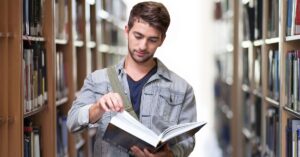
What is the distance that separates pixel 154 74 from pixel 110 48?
4573mm

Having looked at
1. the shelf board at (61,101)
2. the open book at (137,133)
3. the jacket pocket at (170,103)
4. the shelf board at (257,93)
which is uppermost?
the jacket pocket at (170,103)

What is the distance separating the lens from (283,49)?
3098mm

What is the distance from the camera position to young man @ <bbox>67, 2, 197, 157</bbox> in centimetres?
222

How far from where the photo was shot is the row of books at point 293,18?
2.86 metres

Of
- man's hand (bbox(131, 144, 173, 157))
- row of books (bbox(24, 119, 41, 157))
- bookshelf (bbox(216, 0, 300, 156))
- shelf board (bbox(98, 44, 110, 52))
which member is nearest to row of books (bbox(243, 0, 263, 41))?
bookshelf (bbox(216, 0, 300, 156))

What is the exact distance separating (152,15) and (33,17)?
1.02m

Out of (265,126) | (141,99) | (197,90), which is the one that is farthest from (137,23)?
(197,90)

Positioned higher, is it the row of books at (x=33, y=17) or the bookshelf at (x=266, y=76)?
the row of books at (x=33, y=17)

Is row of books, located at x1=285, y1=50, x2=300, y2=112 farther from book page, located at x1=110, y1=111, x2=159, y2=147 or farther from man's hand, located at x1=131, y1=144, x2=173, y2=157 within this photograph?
book page, located at x1=110, y1=111, x2=159, y2=147

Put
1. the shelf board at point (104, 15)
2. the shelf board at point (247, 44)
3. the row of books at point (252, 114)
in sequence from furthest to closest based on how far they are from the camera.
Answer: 1. the shelf board at point (104, 15)
2. the shelf board at point (247, 44)
3. the row of books at point (252, 114)

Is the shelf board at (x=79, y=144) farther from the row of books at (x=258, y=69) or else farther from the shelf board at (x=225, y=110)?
the shelf board at (x=225, y=110)

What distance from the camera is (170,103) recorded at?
2.29 meters

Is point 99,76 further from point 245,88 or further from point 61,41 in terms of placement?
point 245,88

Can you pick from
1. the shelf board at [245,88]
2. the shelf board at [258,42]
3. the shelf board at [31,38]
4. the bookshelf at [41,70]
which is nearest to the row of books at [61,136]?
the bookshelf at [41,70]
